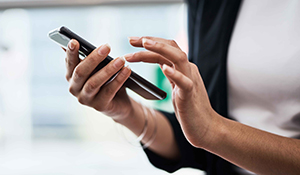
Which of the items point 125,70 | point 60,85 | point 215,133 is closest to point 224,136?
point 215,133

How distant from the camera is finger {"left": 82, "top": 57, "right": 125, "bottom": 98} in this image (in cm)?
39

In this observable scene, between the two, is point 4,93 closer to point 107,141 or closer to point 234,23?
point 107,141

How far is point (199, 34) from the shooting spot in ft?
2.26

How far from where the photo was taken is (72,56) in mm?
403

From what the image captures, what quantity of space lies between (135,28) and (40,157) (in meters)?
1.83

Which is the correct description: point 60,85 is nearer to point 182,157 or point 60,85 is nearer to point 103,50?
point 182,157

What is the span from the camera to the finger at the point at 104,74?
1.28 feet

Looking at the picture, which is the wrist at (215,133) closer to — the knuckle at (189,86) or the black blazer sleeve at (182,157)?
the knuckle at (189,86)

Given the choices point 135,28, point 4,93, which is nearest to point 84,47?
point 135,28

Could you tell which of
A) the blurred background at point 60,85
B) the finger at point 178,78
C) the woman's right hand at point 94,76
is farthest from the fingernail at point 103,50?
the blurred background at point 60,85

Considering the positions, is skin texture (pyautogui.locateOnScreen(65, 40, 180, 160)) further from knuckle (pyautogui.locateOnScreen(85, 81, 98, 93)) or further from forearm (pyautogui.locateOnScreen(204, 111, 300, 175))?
forearm (pyautogui.locateOnScreen(204, 111, 300, 175))

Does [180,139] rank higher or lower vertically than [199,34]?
lower

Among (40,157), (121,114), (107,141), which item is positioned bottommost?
(40,157)

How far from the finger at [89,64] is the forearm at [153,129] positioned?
0.62ft
